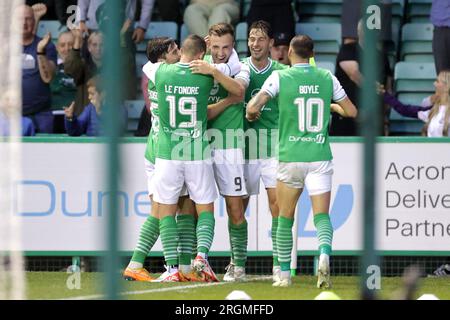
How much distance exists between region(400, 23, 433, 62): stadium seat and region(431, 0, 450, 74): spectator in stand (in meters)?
1.09

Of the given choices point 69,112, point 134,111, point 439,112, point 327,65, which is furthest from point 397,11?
point 69,112

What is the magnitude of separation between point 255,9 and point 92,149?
2.86m

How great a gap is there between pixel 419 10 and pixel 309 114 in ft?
18.5

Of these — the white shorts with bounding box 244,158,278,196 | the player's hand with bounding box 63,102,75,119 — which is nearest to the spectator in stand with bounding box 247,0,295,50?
the player's hand with bounding box 63,102,75,119

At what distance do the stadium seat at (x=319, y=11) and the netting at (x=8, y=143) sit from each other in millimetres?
5774

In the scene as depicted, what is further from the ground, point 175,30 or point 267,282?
point 175,30

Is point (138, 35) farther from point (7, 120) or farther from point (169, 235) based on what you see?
point (169, 235)

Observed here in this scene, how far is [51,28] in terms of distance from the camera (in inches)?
602

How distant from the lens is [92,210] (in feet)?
41.8

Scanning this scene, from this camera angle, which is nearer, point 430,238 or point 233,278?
point 233,278
